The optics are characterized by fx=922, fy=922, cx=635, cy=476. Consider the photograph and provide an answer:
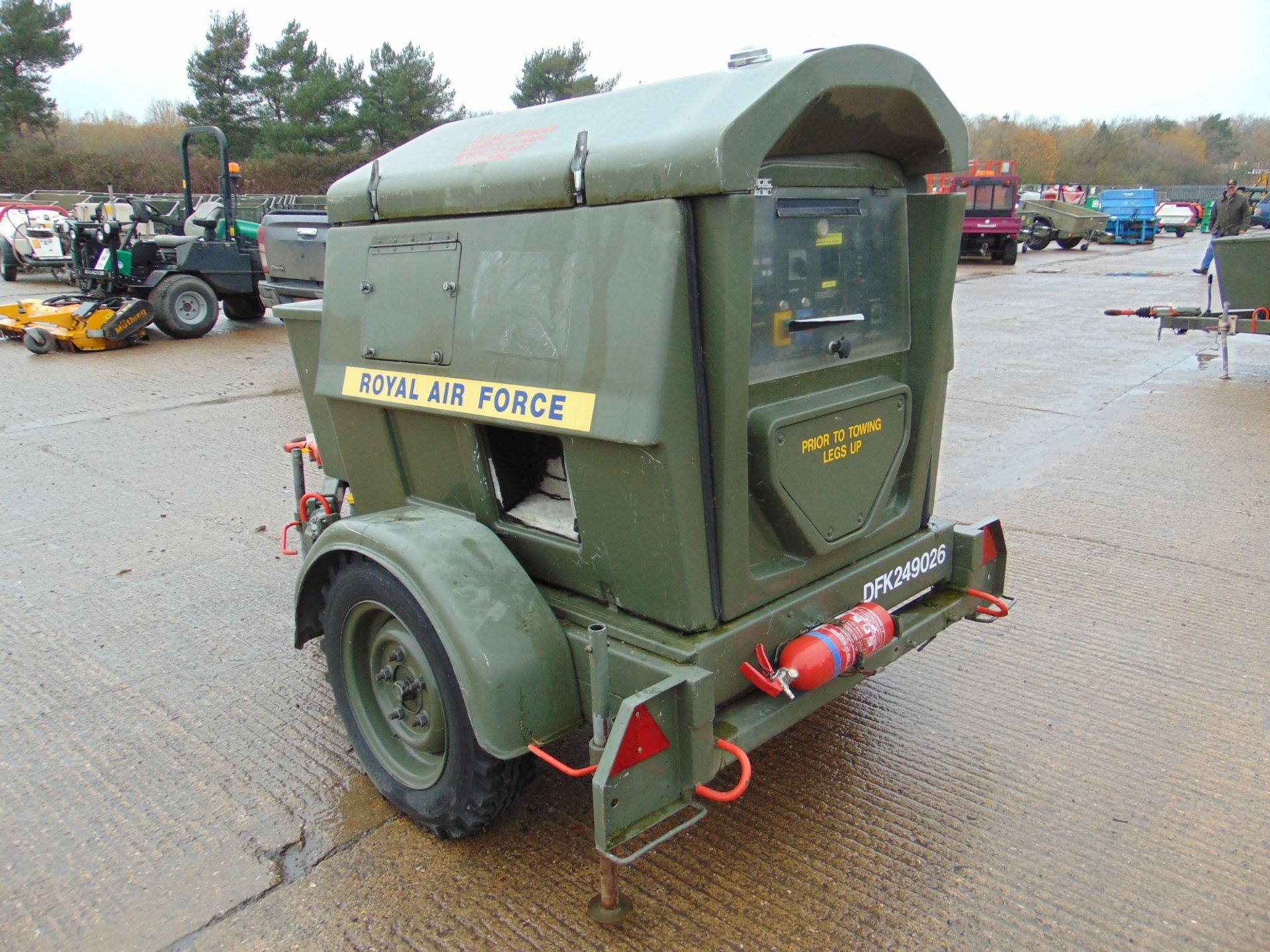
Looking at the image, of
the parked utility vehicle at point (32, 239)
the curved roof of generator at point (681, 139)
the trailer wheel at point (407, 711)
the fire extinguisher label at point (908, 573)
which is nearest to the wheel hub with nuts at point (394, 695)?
the trailer wheel at point (407, 711)

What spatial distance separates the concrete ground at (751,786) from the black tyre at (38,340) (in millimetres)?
5486

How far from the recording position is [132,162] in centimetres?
3500

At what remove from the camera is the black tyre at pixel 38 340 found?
33.9 feet

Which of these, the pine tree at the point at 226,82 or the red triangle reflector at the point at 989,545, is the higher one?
the pine tree at the point at 226,82

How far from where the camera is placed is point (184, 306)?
447 inches

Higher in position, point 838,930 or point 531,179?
point 531,179

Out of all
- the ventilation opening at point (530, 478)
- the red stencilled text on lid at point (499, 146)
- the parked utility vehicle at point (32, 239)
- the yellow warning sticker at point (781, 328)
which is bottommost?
the ventilation opening at point (530, 478)

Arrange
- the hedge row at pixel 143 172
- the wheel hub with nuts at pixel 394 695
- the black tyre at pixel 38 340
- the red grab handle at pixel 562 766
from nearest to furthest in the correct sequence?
the red grab handle at pixel 562 766
the wheel hub with nuts at pixel 394 695
the black tyre at pixel 38 340
the hedge row at pixel 143 172

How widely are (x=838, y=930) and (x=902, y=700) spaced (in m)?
1.26

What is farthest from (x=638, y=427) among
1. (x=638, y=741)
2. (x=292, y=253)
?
(x=292, y=253)

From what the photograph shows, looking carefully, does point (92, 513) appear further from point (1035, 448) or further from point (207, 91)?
point (207, 91)

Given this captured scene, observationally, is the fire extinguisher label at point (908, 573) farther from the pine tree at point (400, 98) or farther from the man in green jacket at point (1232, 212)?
the pine tree at point (400, 98)

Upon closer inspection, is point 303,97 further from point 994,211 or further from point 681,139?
point 681,139

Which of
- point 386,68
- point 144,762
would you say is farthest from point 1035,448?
point 386,68
